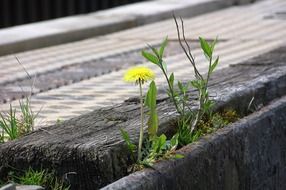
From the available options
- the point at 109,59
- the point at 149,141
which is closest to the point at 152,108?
the point at 149,141

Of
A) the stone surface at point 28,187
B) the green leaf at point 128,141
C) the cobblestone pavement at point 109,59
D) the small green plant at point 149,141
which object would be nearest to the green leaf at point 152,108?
the small green plant at point 149,141

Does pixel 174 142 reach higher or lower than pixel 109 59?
higher

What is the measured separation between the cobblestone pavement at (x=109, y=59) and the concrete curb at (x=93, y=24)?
121mm

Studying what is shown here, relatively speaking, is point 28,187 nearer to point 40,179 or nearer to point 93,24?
point 40,179

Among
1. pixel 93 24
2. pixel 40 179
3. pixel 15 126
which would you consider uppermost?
pixel 15 126

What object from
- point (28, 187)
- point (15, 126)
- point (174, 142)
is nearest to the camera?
point (28, 187)

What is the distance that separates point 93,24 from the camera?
9406mm

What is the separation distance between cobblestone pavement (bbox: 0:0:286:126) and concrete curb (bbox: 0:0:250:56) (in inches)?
4.7

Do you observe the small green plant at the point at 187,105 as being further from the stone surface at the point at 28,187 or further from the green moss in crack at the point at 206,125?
the stone surface at the point at 28,187

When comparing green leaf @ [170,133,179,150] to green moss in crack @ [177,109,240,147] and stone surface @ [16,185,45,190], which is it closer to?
green moss in crack @ [177,109,240,147]

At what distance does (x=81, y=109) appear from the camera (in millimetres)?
5066

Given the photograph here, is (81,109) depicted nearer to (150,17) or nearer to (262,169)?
(262,169)

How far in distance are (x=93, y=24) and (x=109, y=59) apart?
6.58 feet

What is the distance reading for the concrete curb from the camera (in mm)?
8219
